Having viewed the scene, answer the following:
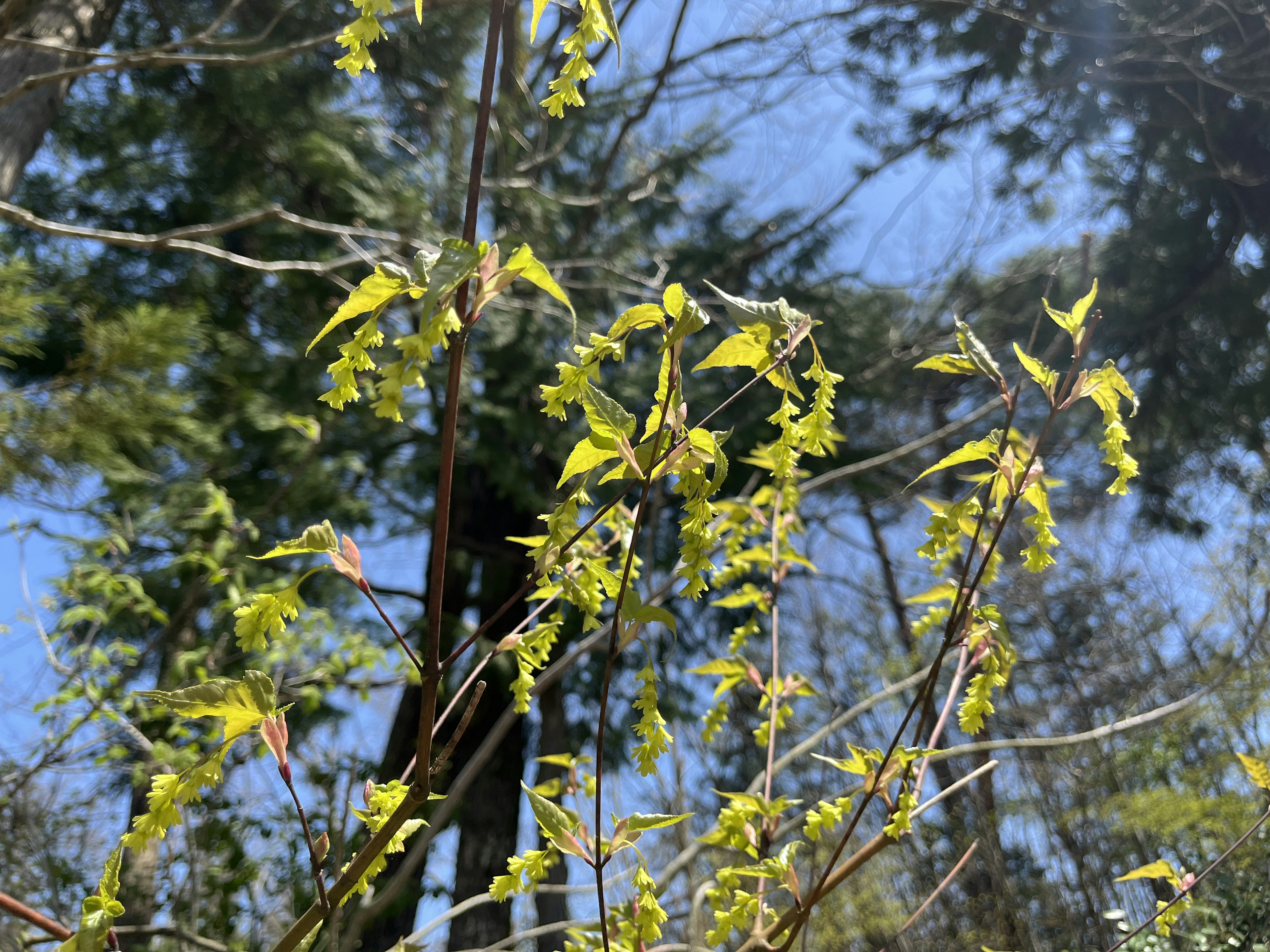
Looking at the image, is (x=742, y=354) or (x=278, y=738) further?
(x=742, y=354)

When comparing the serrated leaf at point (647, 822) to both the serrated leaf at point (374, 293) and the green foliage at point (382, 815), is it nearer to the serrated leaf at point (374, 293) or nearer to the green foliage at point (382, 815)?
the green foliage at point (382, 815)

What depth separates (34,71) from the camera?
10.9 feet

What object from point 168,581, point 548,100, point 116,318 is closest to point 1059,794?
point 168,581

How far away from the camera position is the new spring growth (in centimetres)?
65

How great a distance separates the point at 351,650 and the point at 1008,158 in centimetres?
669

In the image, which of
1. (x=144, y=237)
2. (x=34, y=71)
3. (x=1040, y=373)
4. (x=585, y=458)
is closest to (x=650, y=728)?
(x=585, y=458)

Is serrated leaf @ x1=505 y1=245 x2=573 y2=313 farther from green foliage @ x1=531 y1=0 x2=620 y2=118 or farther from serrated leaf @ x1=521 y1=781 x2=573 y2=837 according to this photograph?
serrated leaf @ x1=521 y1=781 x2=573 y2=837

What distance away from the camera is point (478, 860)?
504 centimetres

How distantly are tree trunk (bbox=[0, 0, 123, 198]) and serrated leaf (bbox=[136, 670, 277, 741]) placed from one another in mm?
3484

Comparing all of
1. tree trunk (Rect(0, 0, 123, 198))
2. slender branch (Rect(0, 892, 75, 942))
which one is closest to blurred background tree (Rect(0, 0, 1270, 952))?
tree trunk (Rect(0, 0, 123, 198))

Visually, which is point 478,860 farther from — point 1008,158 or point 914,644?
point 1008,158

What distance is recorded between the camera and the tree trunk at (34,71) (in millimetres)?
3184

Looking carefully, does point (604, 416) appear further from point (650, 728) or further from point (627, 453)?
point (650, 728)

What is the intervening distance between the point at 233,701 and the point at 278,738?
6 cm
